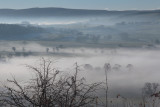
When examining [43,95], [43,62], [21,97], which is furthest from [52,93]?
[43,62]

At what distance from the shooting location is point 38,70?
34.9 ft

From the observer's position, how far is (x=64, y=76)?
443 inches

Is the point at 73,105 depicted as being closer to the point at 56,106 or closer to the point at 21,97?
the point at 56,106

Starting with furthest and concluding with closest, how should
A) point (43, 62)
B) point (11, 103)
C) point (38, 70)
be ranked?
point (43, 62)
point (38, 70)
point (11, 103)

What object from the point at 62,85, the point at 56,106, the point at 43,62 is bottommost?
the point at 56,106

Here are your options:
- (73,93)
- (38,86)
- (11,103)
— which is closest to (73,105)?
(73,93)

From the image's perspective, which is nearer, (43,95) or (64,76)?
(43,95)

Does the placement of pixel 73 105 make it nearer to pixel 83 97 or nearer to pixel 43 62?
pixel 83 97

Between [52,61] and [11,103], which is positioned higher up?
[52,61]

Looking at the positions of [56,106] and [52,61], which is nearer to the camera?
[56,106]

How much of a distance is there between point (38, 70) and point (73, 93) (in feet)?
4.76

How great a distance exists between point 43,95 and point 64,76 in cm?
155

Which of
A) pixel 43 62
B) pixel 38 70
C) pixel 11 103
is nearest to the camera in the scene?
pixel 11 103

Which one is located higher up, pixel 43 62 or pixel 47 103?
pixel 43 62
